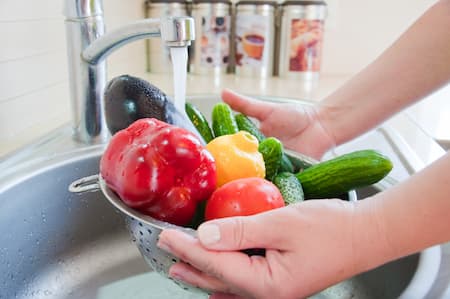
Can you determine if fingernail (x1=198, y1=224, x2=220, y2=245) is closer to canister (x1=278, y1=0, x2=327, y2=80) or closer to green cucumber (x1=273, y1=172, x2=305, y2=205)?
green cucumber (x1=273, y1=172, x2=305, y2=205)

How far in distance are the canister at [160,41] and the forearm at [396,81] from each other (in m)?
0.61

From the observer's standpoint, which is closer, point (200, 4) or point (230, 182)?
point (230, 182)

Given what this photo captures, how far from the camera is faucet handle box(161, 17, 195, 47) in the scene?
24.1 inches

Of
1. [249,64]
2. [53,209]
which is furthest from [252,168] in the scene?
[249,64]

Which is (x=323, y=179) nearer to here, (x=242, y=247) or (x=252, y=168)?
(x=252, y=168)

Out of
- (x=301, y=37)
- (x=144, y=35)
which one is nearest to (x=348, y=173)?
(x=144, y=35)

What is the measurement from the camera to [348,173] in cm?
57

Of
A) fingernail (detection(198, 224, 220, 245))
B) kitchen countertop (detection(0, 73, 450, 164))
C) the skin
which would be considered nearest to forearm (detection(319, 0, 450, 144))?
kitchen countertop (detection(0, 73, 450, 164))

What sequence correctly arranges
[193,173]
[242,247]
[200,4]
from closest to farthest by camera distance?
[242,247] < [193,173] < [200,4]

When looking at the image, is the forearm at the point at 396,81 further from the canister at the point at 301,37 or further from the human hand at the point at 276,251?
Answer: the canister at the point at 301,37

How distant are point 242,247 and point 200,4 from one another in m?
0.99

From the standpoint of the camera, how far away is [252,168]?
22.0 inches

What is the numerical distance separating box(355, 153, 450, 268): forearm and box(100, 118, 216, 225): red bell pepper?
16 centimetres

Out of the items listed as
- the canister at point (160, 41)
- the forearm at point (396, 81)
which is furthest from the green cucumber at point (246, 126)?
the canister at point (160, 41)
